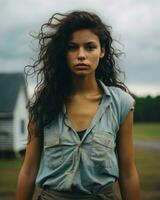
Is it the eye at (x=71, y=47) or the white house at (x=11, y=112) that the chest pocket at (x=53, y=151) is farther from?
the white house at (x=11, y=112)

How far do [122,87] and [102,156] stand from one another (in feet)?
1.92

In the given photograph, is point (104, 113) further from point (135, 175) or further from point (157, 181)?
point (157, 181)

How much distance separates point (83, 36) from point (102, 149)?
0.58 m

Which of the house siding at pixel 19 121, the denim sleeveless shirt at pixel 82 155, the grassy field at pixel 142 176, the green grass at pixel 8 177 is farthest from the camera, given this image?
the house siding at pixel 19 121

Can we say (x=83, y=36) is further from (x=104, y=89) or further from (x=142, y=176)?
(x=142, y=176)

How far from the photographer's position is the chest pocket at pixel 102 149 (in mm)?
2650

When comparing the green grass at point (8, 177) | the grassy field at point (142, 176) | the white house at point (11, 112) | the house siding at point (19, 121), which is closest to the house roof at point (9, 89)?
the white house at point (11, 112)

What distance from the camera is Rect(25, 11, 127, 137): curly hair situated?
9.46 feet

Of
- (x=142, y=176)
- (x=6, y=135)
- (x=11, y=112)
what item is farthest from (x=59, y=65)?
(x=6, y=135)

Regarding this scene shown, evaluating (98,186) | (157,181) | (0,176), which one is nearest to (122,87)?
(98,186)

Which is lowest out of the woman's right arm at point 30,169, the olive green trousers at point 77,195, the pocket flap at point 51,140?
the olive green trousers at point 77,195

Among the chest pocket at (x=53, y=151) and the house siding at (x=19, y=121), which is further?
the house siding at (x=19, y=121)

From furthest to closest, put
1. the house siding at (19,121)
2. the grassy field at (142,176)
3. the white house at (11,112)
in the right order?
1. the house siding at (19,121)
2. the white house at (11,112)
3. the grassy field at (142,176)

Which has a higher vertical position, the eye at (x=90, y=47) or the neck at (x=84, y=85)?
the eye at (x=90, y=47)
